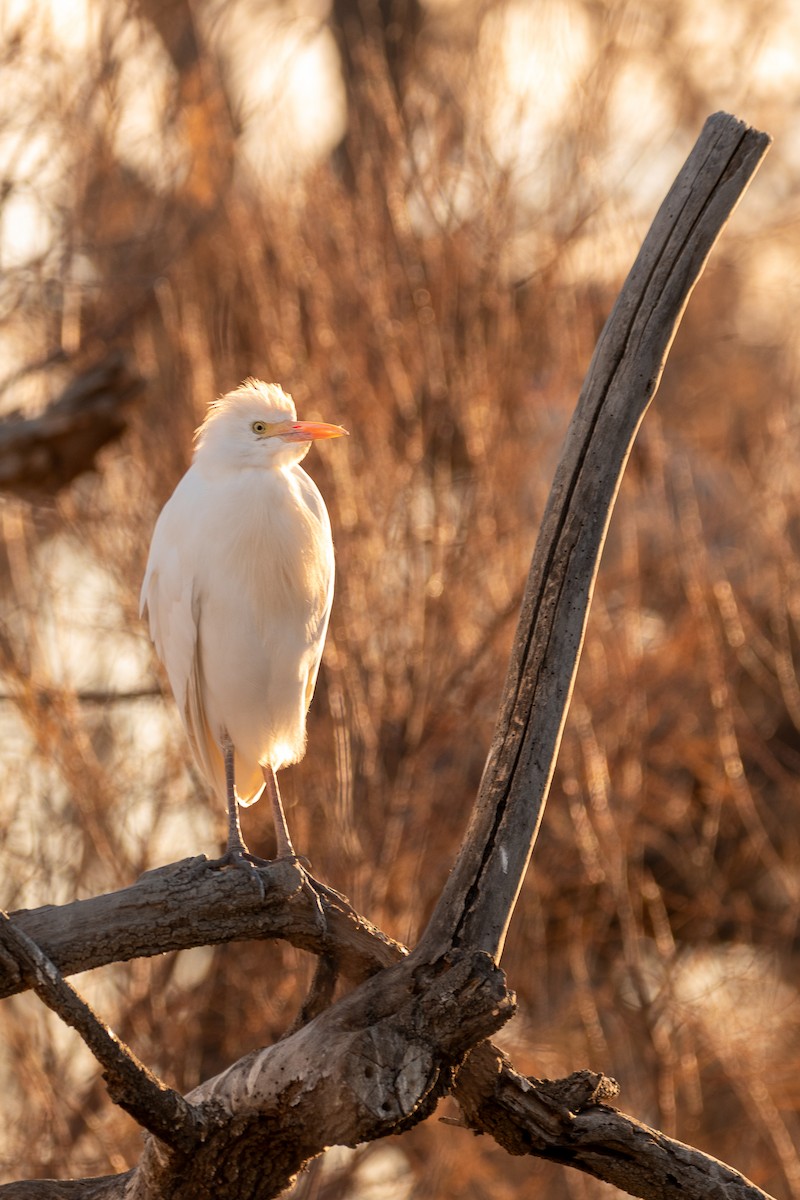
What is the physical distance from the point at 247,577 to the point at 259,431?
14.9 inches

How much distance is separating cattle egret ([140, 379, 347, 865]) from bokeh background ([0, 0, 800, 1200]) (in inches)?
85.4

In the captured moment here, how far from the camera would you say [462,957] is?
299cm

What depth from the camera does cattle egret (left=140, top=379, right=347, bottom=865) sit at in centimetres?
419

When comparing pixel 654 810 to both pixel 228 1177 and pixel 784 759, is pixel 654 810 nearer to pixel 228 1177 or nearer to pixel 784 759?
pixel 784 759

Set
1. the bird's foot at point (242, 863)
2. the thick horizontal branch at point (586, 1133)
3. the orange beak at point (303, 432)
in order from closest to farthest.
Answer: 1. the thick horizontal branch at point (586, 1133)
2. the bird's foot at point (242, 863)
3. the orange beak at point (303, 432)

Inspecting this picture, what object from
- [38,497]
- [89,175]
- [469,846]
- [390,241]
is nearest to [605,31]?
[390,241]

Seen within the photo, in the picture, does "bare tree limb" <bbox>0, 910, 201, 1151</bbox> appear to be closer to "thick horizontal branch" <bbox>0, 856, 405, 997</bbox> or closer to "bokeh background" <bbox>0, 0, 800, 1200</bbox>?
"thick horizontal branch" <bbox>0, 856, 405, 997</bbox>

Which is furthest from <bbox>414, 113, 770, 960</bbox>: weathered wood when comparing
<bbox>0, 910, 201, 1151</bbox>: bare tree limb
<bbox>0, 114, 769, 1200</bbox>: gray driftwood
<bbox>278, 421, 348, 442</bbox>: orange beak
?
<bbox>278, 421, 348, 442</bbox>: orange beak

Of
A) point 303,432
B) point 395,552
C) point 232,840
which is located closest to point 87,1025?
point 232,840

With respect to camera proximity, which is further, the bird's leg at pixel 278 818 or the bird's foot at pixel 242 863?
the bird's leg at pixel 278 818

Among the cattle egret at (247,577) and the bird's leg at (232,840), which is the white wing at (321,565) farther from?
the bird's leg at (232,840)

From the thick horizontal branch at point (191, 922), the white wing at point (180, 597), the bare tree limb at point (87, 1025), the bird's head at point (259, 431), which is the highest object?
the bird's head at point (259, 431)

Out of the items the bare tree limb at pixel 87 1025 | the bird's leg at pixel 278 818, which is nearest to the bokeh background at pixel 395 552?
the bird's leg at pixel 278 818

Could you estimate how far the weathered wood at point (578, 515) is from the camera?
3.11m
